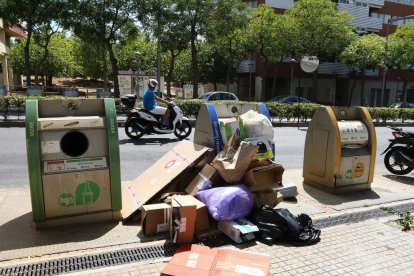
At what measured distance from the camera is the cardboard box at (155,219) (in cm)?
405

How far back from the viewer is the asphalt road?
6.91m

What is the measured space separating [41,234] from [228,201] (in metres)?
2.00

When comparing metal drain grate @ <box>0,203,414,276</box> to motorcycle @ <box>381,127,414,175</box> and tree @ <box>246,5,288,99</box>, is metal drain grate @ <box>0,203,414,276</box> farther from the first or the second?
tree @ <box>246,5,288,99</box>

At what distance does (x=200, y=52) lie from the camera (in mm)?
39188

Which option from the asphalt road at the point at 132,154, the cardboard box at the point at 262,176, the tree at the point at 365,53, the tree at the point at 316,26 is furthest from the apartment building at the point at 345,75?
the cardboard box at the point at 262,176

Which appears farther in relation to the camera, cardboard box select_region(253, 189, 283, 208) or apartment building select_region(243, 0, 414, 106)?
apartment building select_region(243, 0, 414, 106)

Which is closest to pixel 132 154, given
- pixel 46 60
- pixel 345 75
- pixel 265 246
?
pixel 265 246

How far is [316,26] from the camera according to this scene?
32.2 meters

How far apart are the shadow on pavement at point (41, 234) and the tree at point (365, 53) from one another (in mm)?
33363

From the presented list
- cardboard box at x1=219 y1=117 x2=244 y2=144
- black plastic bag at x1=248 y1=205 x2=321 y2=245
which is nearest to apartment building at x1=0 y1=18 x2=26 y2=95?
cardboard box at x1=219 y1=117 x2=244 y2=144

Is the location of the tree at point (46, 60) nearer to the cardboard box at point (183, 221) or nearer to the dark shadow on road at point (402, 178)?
the dark shadow on road at point (402, 178)

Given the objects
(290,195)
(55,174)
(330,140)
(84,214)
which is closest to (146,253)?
(84,214)

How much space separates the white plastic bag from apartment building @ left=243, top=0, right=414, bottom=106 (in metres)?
33.2

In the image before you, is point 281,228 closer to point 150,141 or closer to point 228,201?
point 228,201
